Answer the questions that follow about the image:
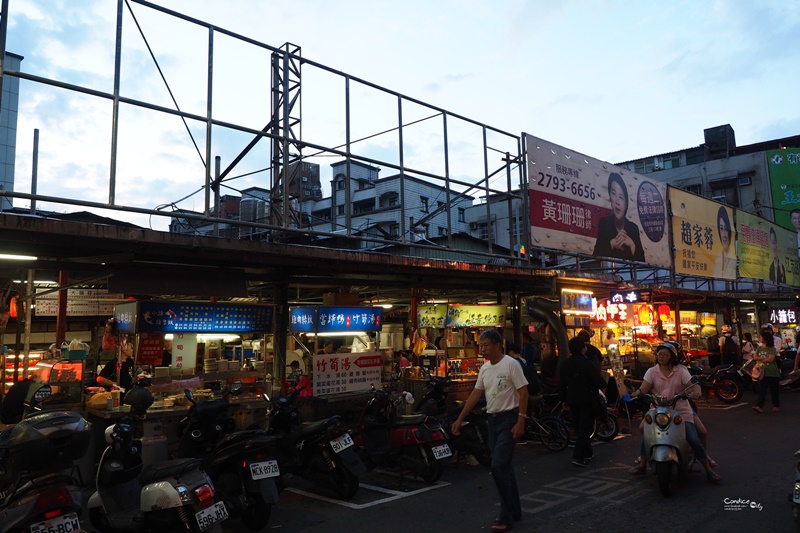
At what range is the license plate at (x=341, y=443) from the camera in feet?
23.0

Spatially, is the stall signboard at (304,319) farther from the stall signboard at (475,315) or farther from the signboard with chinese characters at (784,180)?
the signboard with chinese characters at (784,180)

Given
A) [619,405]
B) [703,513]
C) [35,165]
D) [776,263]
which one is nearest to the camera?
[703,513]

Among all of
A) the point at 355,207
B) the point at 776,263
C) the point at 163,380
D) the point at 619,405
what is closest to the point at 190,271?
the point at 163,380

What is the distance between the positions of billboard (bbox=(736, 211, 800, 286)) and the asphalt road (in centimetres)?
1483

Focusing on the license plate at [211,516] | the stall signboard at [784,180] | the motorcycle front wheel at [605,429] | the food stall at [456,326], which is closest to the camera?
the license plate at [211,516]

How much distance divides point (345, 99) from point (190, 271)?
13.4ft

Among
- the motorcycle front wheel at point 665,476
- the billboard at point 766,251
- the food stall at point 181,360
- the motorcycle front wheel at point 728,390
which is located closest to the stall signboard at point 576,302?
the motorcycle front wheel at point 728,390

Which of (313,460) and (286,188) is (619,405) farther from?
(286,188)

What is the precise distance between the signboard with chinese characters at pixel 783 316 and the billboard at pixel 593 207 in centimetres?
1278

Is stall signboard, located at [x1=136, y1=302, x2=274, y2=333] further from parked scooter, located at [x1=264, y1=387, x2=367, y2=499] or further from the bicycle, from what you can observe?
the bicycle

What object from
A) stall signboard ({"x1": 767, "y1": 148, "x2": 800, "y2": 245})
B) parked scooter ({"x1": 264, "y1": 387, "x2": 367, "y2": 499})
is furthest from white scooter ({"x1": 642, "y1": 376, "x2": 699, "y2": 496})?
stall signboard ({"x1": 767, "y1": 148, "x2": 800, "y2": 245})

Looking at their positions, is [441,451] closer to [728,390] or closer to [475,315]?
[475,315]

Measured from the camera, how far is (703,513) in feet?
19.5

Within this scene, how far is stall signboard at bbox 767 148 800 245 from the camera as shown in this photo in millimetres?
34312
